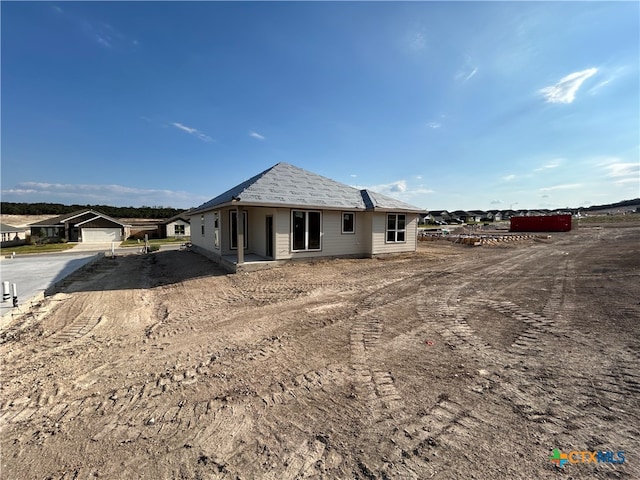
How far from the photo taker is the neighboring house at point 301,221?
11.2 metres

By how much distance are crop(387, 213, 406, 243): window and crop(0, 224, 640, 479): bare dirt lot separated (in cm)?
774

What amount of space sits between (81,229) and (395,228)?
1367 inches

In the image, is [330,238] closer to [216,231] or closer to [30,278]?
[216,231]

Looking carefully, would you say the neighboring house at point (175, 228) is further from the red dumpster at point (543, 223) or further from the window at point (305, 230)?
the red dumpster at point (543, 223)

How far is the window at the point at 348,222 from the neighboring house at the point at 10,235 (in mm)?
34216

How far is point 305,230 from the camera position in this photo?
39.2ft

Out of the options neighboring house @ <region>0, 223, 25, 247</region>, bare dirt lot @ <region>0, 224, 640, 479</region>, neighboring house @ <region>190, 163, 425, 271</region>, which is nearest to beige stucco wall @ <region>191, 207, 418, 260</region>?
neighboring house @ <region>190, 163, 425, 271</region>

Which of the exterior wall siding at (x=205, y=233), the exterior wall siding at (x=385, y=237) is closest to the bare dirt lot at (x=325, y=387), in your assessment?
the exterior wall siding at (x=385, y=237)

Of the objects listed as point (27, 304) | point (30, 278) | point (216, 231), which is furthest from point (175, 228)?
point (27, 304)

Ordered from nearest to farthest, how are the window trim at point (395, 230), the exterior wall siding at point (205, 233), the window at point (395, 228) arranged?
the window trim at point (395, 230), the window at point (395, 228), the exterior wall siding at point (205, 233)

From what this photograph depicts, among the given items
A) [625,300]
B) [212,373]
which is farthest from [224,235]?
[625,300]

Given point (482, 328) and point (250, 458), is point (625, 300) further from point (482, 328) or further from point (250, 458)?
point (250, 458)

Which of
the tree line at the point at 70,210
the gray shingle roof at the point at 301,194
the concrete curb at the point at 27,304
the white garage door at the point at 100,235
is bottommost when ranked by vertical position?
the concrete curb at the point at 27,304

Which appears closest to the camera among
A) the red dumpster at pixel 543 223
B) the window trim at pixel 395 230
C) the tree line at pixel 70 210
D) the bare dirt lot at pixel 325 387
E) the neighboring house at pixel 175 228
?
the bare dirt lot at pixel 325 387
